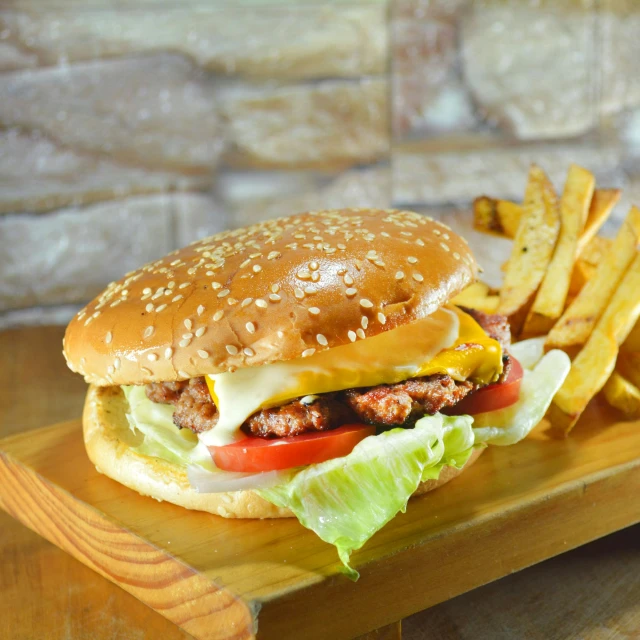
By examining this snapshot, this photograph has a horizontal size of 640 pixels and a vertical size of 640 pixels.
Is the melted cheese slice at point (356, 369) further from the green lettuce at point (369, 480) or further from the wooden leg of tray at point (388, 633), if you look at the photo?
the wooden leg of tray at point (388, 633)

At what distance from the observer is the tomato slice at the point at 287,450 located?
1.52 metres

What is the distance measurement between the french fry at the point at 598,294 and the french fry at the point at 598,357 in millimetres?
30

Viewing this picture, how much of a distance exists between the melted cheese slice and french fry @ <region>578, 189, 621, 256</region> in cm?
63

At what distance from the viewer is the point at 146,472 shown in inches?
66.1

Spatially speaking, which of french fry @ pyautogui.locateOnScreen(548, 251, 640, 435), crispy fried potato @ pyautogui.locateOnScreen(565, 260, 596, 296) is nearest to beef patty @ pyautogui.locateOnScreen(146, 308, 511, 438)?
french fry @ pyautogui.locateOnScreen(548, 251, 640, 435)

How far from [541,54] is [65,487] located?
3940 millimetres

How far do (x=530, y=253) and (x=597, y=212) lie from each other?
238mm

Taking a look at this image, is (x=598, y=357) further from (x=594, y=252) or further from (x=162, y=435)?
(x=162, y=435)

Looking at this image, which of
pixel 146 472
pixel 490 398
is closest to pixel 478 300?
pixel 490 398

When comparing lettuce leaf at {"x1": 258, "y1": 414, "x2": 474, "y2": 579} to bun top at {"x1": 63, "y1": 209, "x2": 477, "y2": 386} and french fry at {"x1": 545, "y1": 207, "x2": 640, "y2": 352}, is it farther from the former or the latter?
french fry at {"x1": 545, "y1": 207, "x2": 640, "y2": 352}

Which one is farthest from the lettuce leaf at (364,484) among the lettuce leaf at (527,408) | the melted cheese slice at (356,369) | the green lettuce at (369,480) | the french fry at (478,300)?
the french fry at (478,300)

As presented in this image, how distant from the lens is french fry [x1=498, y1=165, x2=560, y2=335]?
7.11 ft

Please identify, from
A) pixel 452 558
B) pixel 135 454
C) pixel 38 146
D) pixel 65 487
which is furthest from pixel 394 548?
pixel 38 146

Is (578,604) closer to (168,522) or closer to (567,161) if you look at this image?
(168,522)
